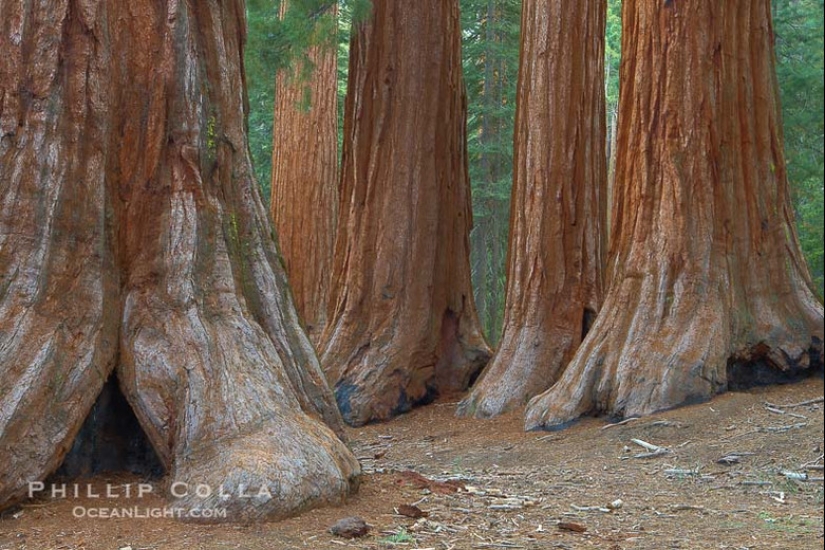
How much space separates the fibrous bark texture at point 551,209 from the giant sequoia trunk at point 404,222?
1.00m

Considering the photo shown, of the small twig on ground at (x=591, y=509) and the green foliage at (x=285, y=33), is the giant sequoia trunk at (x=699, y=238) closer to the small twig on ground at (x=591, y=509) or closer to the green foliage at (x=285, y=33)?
the small twig on ground at (x=591, y=509)

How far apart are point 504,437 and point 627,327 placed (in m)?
1.44

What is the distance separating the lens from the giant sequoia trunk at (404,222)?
10773 millimetres

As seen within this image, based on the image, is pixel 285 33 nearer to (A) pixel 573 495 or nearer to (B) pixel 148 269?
(B) pixel 148 269

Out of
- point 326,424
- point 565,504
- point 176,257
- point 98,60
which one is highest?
point 98,60

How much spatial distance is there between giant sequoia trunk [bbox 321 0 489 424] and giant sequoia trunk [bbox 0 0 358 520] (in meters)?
5.25

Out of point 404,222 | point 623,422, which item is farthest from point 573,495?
point 404,222

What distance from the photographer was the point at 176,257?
513 centimetres

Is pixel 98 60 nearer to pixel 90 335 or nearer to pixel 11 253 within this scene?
pixel 11 253

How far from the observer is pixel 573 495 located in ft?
19.8

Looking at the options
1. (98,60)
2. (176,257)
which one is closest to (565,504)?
(176,257)

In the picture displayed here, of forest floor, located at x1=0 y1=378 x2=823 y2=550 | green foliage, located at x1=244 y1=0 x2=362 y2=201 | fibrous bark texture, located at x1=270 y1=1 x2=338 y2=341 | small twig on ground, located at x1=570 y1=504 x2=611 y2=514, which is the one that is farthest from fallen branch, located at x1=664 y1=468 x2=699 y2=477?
fibrous bark texture, located at x1=270 y1=1 x2=338 y2=341

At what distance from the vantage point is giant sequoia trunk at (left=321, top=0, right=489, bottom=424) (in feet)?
A: 35.3

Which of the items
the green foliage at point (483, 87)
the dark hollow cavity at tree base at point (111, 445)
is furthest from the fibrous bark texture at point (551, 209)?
the dark hollow cavity at tree base at point (111, 445)
